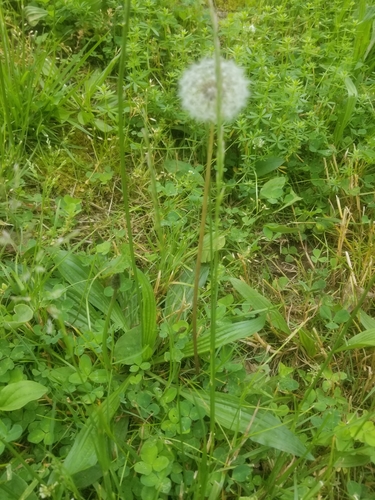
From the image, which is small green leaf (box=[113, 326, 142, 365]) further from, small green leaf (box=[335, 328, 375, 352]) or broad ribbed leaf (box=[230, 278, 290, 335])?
small green leaf (box=[335, 328, 375, 352])

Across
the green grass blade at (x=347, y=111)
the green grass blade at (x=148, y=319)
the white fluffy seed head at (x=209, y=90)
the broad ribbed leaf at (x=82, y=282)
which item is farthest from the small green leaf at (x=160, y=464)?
the green grass blade at (x=347, y=111)

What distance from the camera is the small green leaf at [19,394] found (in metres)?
1.42

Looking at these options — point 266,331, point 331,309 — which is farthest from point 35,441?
point 331,309

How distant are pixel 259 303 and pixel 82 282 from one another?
63 centimetres

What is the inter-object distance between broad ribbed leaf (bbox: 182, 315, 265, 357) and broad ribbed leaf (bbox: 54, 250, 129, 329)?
0.27m

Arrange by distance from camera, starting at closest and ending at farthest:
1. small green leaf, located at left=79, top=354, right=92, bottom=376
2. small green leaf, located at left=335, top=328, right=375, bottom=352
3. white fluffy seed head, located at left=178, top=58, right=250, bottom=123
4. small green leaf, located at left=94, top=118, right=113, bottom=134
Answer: white fluffy seed head, located at left=178, top=58, right=250, bottom=123 < small green leaf, located at left=79, top=354, right=92, bottom=376 < small green leaf, located at left=335, top=328, right=375, bottom=352 < small green leaf, located at left=94, top=118, right=113, bottom=134

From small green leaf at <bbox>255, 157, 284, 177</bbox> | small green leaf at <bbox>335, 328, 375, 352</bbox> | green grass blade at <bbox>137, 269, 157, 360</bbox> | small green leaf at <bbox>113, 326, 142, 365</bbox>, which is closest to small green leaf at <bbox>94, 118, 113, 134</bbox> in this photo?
small green leaf at <bbox>255, 157, 284, 177</bbox>

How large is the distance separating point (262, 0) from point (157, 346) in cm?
196

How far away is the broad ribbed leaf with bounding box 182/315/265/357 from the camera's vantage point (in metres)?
1.64

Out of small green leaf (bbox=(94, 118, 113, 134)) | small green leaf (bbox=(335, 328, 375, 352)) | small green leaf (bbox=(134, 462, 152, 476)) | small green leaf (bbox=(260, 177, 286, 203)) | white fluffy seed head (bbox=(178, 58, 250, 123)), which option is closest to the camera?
white fluffy seed head (bbox=(178, 58, 250, 123))

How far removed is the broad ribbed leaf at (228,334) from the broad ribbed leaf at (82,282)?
27 cm

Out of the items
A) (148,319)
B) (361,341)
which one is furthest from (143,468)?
(361,341)

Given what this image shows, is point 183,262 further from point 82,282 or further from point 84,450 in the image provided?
point 84,450

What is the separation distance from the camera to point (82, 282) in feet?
5.87
